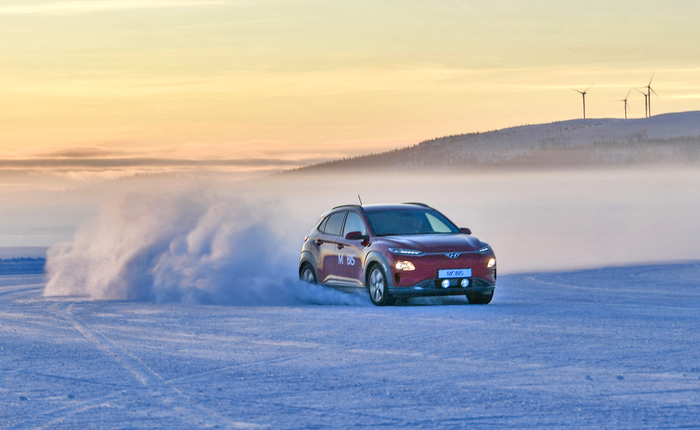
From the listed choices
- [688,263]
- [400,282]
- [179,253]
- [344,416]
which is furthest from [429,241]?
[688,263]

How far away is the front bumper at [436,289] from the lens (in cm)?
1593

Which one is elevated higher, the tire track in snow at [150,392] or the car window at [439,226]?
the car window at [439,226]

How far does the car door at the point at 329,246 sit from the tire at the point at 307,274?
0.23 m

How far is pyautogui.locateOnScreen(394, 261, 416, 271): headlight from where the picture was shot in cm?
1586

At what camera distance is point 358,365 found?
410 inches

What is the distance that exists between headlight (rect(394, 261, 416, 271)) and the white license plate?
0.44m

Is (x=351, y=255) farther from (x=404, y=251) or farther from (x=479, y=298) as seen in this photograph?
(x=479, y=298)

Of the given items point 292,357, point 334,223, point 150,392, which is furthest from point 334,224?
point 150,392

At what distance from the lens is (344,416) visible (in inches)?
311

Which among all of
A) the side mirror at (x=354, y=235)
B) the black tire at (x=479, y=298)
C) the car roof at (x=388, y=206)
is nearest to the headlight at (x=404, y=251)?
the side mirror at (x=354, y=235)

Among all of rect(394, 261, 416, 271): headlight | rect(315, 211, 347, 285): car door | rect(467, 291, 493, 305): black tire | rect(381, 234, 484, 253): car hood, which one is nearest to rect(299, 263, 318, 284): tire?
rect(315, 211, 347, 285): car door

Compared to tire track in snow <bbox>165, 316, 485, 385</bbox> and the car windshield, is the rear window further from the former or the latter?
tire track in snow <bbox>165, 316, 485, 385</bbox>

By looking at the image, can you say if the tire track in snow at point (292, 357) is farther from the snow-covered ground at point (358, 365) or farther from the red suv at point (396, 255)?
the red suv at point (396, 255)

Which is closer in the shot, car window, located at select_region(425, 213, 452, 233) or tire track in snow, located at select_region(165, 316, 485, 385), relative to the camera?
tire track in snow, located at select_region(165, 316, 485, 385)
